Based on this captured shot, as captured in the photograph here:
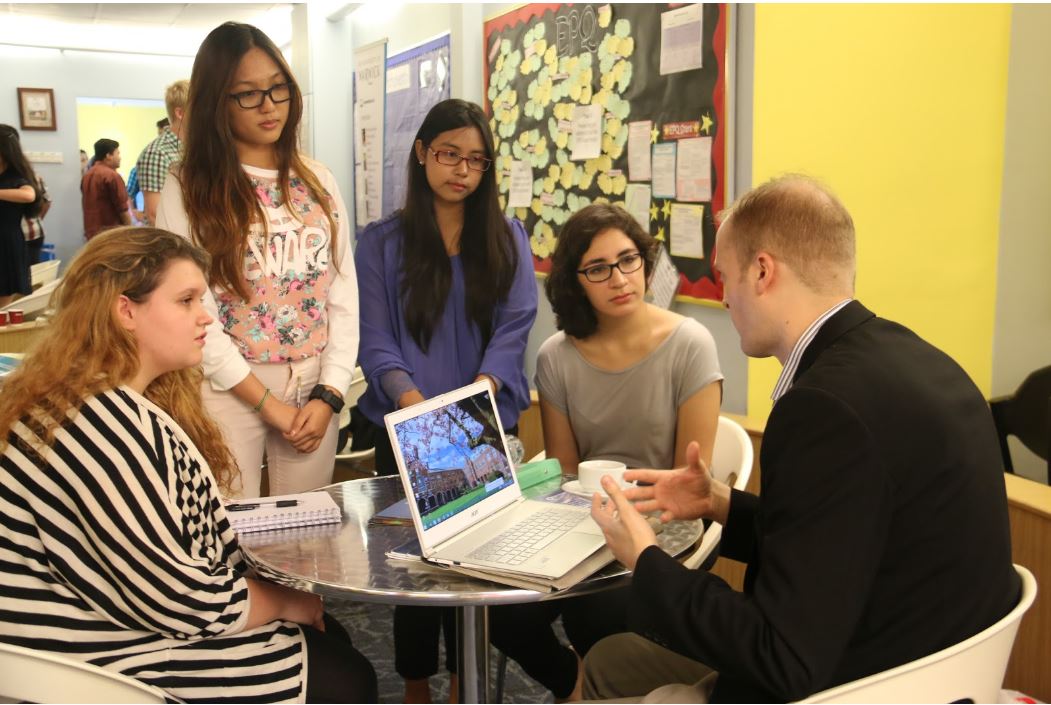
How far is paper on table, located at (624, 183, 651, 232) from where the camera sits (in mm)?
3688

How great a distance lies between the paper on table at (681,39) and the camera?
3328 millimetres

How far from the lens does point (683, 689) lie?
4.77ft

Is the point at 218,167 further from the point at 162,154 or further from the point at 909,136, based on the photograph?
the point at 162,154

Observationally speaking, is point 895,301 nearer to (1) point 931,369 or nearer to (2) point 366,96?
(1) point 931,369

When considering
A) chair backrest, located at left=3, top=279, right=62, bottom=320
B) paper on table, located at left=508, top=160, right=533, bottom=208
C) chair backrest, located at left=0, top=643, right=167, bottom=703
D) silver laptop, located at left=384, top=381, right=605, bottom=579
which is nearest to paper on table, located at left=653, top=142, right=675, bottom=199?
paper on table, located at left=508, top=160, right=533, bottom=208

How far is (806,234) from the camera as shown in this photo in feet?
4.27

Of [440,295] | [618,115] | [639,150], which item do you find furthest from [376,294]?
[618,115]

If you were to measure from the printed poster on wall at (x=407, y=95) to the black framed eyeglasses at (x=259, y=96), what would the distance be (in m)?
2.86

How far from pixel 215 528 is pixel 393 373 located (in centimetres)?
80

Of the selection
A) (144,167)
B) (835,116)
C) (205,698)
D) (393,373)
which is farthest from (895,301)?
(144,167)

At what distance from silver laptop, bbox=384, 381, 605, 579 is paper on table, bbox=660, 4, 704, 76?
2.05 metres

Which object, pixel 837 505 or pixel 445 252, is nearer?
pixel 837 505

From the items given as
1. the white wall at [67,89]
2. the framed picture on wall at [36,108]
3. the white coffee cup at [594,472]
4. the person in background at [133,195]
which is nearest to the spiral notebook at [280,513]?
the white coffee cup at [594,472]

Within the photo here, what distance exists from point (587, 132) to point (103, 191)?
6.62 metres
